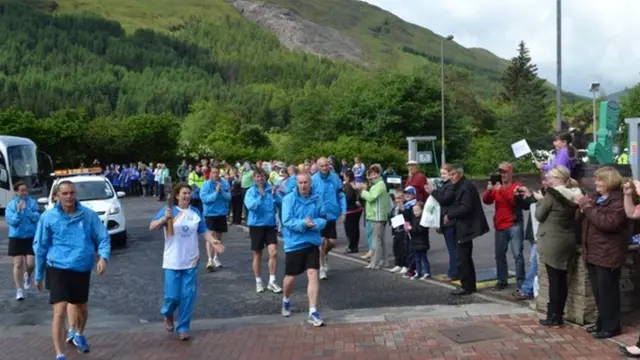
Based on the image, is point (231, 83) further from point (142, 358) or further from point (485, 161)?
point (142, 358)

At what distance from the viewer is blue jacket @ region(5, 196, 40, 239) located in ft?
32.9

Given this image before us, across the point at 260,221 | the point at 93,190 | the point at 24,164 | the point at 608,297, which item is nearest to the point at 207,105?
the point at 24,164

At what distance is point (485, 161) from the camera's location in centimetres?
5334

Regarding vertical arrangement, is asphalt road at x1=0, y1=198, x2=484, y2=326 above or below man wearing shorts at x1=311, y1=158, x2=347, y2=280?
below

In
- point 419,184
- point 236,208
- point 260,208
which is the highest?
point 419,184

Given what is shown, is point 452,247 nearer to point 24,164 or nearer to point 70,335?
point 70,335

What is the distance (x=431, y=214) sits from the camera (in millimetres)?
10172

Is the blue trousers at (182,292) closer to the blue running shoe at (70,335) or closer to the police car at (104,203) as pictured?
the blue running shoe at (70,335)

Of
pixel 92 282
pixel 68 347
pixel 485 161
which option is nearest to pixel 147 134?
pixel 485 161

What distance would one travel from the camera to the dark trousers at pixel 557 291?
7355 millimetres

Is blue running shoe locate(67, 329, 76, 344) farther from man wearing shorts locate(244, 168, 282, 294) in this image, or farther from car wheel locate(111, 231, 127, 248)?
car wheel locate(111, 231, 127, 248)

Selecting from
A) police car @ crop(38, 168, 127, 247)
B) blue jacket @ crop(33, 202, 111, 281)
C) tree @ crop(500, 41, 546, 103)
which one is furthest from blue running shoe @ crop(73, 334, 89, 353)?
tree @ crop(500, 41, 546, 103)

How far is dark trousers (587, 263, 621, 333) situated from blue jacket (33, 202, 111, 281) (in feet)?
16.0

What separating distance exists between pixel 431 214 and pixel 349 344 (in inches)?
141
